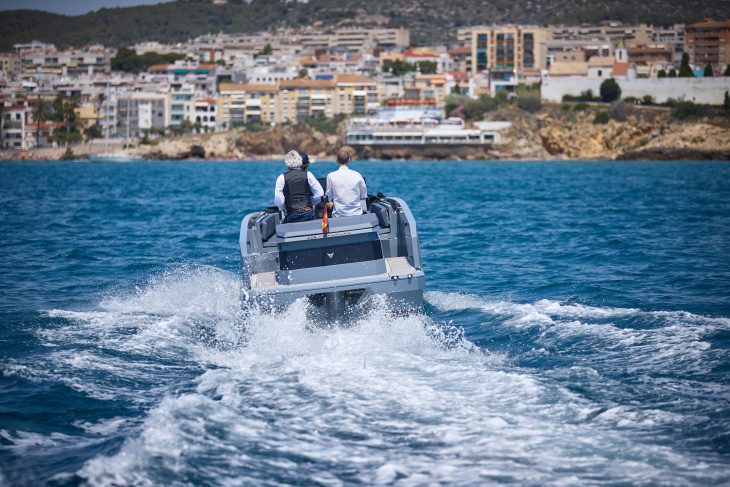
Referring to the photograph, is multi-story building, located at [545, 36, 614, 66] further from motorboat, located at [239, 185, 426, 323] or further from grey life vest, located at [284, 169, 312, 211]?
motorboat, located at [239, 185, 426, 323]

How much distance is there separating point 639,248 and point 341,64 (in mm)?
147088

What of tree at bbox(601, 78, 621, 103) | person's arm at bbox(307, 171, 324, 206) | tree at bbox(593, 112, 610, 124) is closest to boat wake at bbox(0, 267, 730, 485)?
person's arm at bbox(307, 171, 324, 206)

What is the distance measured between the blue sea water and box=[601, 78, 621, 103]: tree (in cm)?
10395

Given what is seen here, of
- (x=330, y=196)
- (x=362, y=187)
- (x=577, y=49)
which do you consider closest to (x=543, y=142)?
(x=577, y=49)

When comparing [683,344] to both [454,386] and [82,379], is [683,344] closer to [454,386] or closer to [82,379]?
[454,386]

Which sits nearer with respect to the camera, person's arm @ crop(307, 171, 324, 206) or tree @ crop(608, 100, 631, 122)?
person's arm @ crop(307, 171, 324, 206)

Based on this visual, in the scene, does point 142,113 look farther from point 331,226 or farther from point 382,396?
point 382,396

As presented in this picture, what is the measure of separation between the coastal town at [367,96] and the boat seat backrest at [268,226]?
97.8m

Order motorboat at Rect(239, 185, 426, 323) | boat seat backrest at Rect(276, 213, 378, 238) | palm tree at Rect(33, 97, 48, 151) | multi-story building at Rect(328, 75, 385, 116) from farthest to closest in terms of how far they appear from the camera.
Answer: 1. multi-story building at Rect(328, 75, 385, 116)
2. palm tree at Rect(33, 97, 48, 151)
3. boat seat backrest at Rect(276, 213, 378, 238)
4. motorboat at Rect(239, 185, 426, 323)

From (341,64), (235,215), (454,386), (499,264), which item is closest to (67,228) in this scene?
(235,215)

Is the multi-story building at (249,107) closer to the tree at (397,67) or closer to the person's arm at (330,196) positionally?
the tree at (397,67)

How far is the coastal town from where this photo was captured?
374 ft

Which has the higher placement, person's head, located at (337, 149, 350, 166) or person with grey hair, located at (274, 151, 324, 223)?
person's head, located at (337, 149, 350, 166)

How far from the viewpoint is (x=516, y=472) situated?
17.9ft
